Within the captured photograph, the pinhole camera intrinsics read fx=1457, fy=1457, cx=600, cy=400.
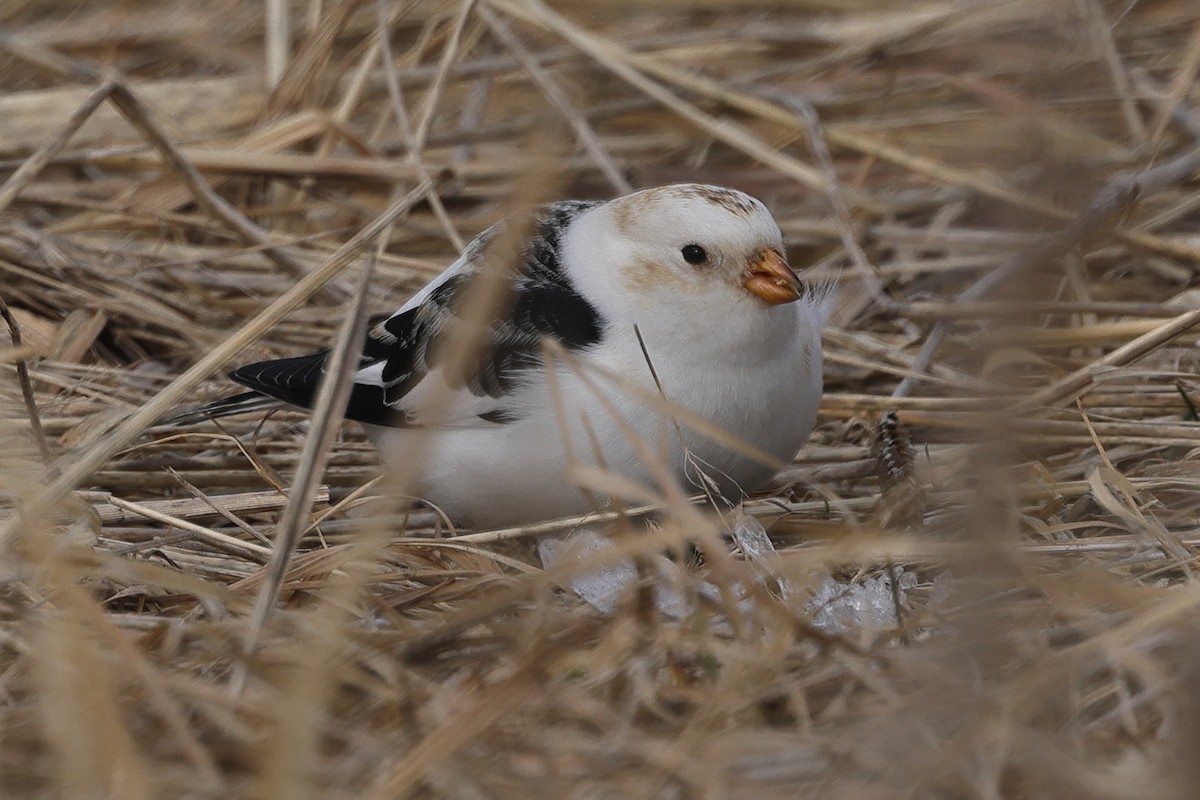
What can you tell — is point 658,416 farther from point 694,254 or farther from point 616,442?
point 694,254

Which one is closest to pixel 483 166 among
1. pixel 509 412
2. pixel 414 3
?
pixel 414 3

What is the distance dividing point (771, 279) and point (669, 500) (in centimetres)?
66

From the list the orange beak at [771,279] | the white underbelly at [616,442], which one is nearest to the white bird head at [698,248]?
the orange beak at [771,279]

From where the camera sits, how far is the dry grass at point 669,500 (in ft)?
4.84

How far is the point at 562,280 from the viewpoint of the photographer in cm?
264

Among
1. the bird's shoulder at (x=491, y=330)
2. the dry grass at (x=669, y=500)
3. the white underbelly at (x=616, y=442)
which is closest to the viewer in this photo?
the dry grass at (x=669, y=500)

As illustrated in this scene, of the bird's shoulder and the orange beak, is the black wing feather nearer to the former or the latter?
the bird's shoulder

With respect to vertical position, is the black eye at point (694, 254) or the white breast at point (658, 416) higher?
the black eye at point (694, 254)

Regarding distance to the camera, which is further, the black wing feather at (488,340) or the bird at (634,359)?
the black wing feather at (488,340)

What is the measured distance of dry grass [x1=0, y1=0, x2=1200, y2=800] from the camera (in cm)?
147

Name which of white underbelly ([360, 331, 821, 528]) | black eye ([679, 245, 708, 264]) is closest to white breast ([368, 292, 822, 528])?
white underbelly ([360, 331, 821, 528])

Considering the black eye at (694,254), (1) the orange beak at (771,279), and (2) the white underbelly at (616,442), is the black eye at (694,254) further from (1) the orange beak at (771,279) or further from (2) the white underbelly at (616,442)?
(2) the white underbelly at (616,442)

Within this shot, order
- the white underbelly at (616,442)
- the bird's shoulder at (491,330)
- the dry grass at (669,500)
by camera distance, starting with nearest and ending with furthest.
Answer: the dry grass at (669,500)
the white underbelly at (616,442)
the bird's shoulder at (491,330)

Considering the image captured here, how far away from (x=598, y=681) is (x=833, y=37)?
127 inches
